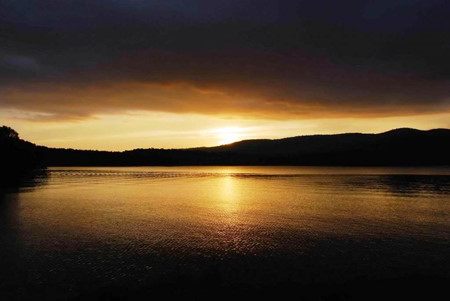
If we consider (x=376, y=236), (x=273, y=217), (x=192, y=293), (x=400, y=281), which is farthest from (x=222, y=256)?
(x=273, y=217)

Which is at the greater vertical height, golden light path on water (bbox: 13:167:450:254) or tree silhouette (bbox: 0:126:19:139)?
tree silhouette (bbox: 0:126:19:139)

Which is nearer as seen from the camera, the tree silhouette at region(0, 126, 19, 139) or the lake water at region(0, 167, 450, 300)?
the lake water at region(0, 167, 450, 300)

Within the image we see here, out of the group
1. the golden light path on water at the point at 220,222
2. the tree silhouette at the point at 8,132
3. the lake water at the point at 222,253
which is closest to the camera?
the lake water at the point at 222,253

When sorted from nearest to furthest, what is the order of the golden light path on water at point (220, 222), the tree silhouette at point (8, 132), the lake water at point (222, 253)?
1. the lake water at point (222, 253)
2. the golden light path on water at point (220, 222)
3. the tree silhouette at point (8, 132)

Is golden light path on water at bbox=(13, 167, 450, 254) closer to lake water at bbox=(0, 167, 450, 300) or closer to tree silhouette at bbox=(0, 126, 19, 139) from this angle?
lake water at bbox=(0, 167, 450, 300)

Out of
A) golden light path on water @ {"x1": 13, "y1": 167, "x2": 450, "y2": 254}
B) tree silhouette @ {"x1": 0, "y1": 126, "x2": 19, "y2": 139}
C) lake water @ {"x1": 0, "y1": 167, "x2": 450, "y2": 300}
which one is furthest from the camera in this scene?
tree silhouette @ {"x1": 0, "y1": 126, "x2": 19, "y2": 139}

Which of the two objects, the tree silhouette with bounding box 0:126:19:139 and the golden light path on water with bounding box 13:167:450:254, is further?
the tree silhouette with bounding box 0:126:19:139

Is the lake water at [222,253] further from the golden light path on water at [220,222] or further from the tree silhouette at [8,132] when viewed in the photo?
the tree silhouette at [8,132]

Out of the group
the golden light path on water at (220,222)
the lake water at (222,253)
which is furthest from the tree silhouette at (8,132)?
the lake water at (222,253)

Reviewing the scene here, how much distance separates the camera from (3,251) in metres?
27.0

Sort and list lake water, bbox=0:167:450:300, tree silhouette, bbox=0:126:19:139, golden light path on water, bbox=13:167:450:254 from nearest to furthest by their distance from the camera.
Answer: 1. lake water, bbox=0:167:450:300
2. golden light path on water, bbox=13:167:450:254
3. tree silhouette, bbox=0:126:19:139

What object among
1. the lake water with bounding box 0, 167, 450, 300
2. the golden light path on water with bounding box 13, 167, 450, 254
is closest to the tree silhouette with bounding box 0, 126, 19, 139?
the golden light path on water with bounding box 13, 167, 450, 254

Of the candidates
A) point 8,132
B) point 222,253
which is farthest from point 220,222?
point 8,132

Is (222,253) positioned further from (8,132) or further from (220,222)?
(8,132)
